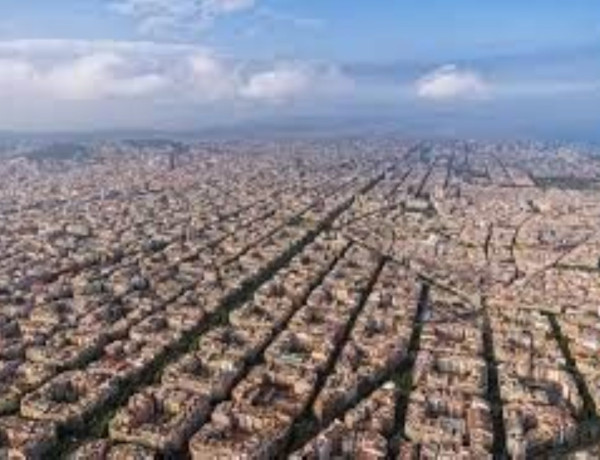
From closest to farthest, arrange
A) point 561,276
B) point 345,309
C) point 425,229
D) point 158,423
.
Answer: point 158,423 < point 345,309 < point 561,276 < point 425,229

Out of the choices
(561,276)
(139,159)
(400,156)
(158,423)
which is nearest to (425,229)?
(561,276)

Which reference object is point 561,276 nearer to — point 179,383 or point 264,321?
point 264,321

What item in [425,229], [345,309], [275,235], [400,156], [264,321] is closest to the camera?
[264,321]

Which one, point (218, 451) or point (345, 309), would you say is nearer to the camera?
point (218, 451)

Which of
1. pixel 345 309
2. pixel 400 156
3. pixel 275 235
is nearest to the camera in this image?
pixel 345 309

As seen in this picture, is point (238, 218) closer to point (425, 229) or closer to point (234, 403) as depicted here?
point (425, 229)

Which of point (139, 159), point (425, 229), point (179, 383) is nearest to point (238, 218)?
point (425, 229)
